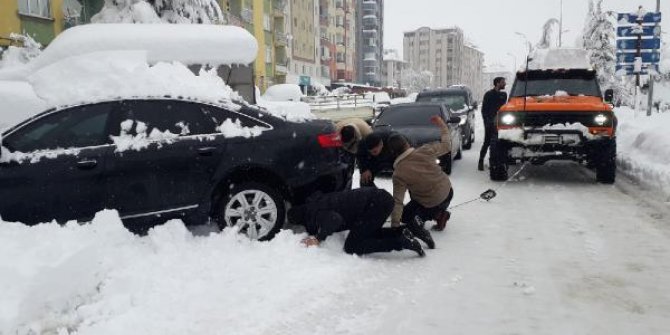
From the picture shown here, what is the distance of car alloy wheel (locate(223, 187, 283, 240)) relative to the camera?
543cm

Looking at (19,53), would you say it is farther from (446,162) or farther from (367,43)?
(367,43)

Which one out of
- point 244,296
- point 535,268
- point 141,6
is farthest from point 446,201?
point 141,6

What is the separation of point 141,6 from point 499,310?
16.8 metres

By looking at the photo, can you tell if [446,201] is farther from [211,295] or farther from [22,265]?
[22,265]

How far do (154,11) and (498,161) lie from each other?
13.5 m

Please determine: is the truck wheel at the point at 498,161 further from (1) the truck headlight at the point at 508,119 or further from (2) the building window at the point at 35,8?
(2) the building window at the point at 35,8

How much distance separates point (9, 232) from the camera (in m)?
4.58

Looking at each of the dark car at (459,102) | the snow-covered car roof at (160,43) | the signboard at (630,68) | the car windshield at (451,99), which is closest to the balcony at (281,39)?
A: the dark car at (459,102)

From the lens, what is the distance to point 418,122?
10805 millimetres

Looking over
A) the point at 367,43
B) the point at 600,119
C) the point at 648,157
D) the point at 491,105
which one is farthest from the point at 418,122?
the point at 367,43

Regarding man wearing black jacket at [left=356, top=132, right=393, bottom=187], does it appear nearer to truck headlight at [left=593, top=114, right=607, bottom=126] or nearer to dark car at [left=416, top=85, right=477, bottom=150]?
truck headlight at [left=593, top=114, right=607, bottom=126]

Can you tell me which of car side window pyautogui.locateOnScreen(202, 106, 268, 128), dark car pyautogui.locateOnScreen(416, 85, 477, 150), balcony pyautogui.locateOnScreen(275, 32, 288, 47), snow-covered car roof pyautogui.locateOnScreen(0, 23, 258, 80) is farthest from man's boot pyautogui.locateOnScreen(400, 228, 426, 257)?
balcony pyautogui.locateOnScreen(275, 32, 288, 47)

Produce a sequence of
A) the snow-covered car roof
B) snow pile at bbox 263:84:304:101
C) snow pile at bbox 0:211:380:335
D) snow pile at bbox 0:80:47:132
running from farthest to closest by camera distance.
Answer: snow pile at bbox 263:84:304:101, the snow-covered car roof, snow pile at bbox 0:80:47:132, snow pile at bbox 0:211:380:335

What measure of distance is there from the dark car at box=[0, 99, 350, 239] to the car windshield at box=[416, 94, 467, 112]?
10454 mm
